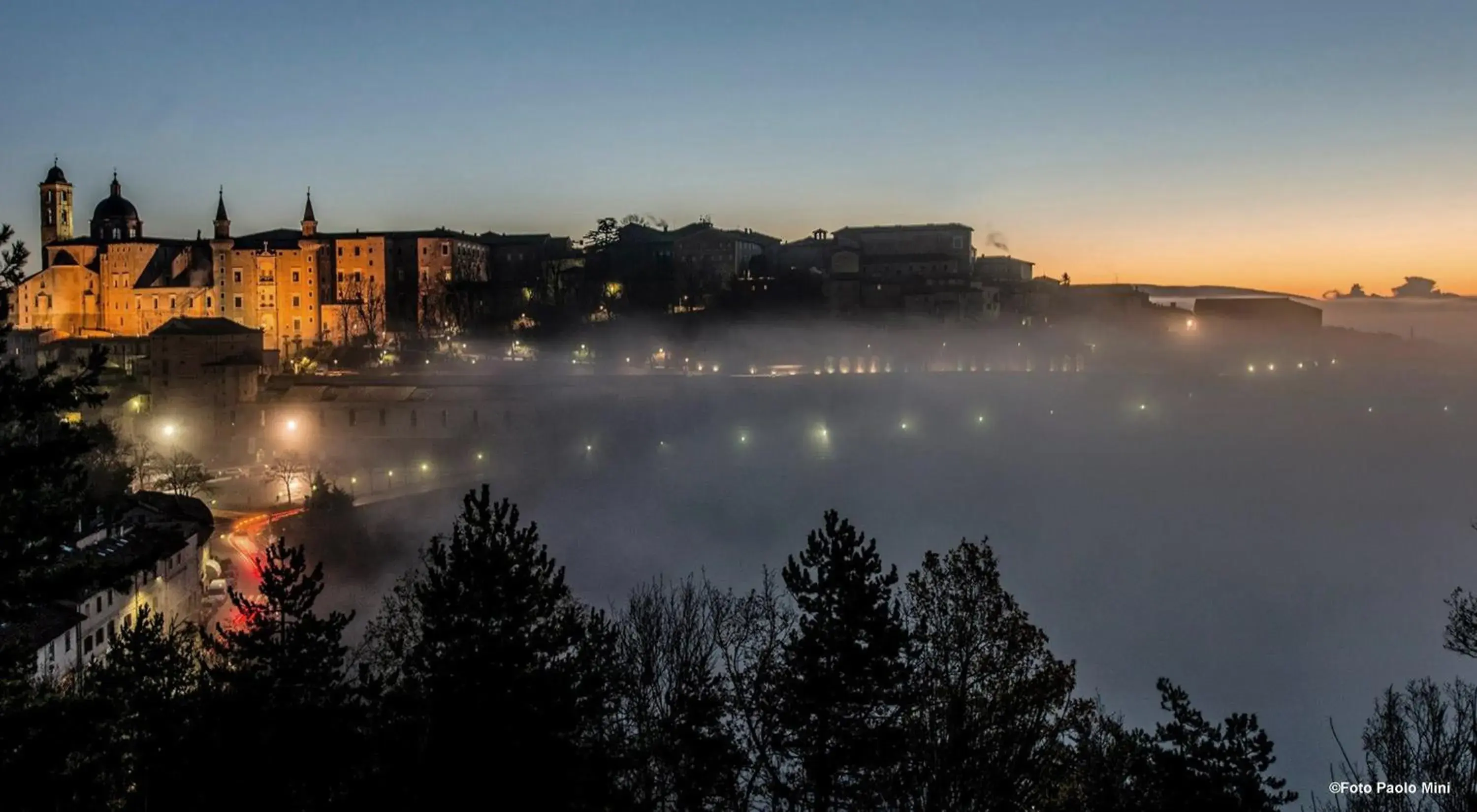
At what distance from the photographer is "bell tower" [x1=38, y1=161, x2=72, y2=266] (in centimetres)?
4928

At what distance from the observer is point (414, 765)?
→ 6.84 metres

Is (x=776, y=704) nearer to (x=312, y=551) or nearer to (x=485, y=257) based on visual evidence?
(x=312, y=551)

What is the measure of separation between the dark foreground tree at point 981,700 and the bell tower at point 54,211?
180 feet

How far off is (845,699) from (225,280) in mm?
48825

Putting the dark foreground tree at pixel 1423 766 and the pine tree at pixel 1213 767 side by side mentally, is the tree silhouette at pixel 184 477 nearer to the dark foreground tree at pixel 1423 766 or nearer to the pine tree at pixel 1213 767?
the pine tree at pixel 1213 767

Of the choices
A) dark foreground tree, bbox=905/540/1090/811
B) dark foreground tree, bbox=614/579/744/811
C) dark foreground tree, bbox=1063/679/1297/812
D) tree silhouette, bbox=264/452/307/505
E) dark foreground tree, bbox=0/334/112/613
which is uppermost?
dark foreground tree, bbox=0/334/112/613

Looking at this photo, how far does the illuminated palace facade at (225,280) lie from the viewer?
46906mm

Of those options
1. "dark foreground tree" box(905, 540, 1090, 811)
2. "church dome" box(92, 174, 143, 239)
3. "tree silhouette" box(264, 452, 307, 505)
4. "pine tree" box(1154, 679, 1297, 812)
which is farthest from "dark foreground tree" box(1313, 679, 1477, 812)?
"church dome" box(92, 174, 143, 239)

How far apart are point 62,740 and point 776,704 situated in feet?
15.7

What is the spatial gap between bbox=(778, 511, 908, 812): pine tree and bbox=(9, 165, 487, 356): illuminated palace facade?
4360 cm

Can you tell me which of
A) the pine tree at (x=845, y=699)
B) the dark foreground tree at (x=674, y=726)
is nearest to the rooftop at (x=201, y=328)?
the dark foreground tree at (x=674, y=726)

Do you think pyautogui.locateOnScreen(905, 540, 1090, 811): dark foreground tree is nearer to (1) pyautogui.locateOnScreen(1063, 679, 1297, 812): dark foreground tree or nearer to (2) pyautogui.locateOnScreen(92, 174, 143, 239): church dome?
(1) pyautogui.locateOnScreen(1063, 679, 1297, 812): dark foreground tree

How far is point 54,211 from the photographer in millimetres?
49438

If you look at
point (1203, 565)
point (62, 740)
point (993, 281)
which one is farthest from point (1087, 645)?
point (993, 281)
